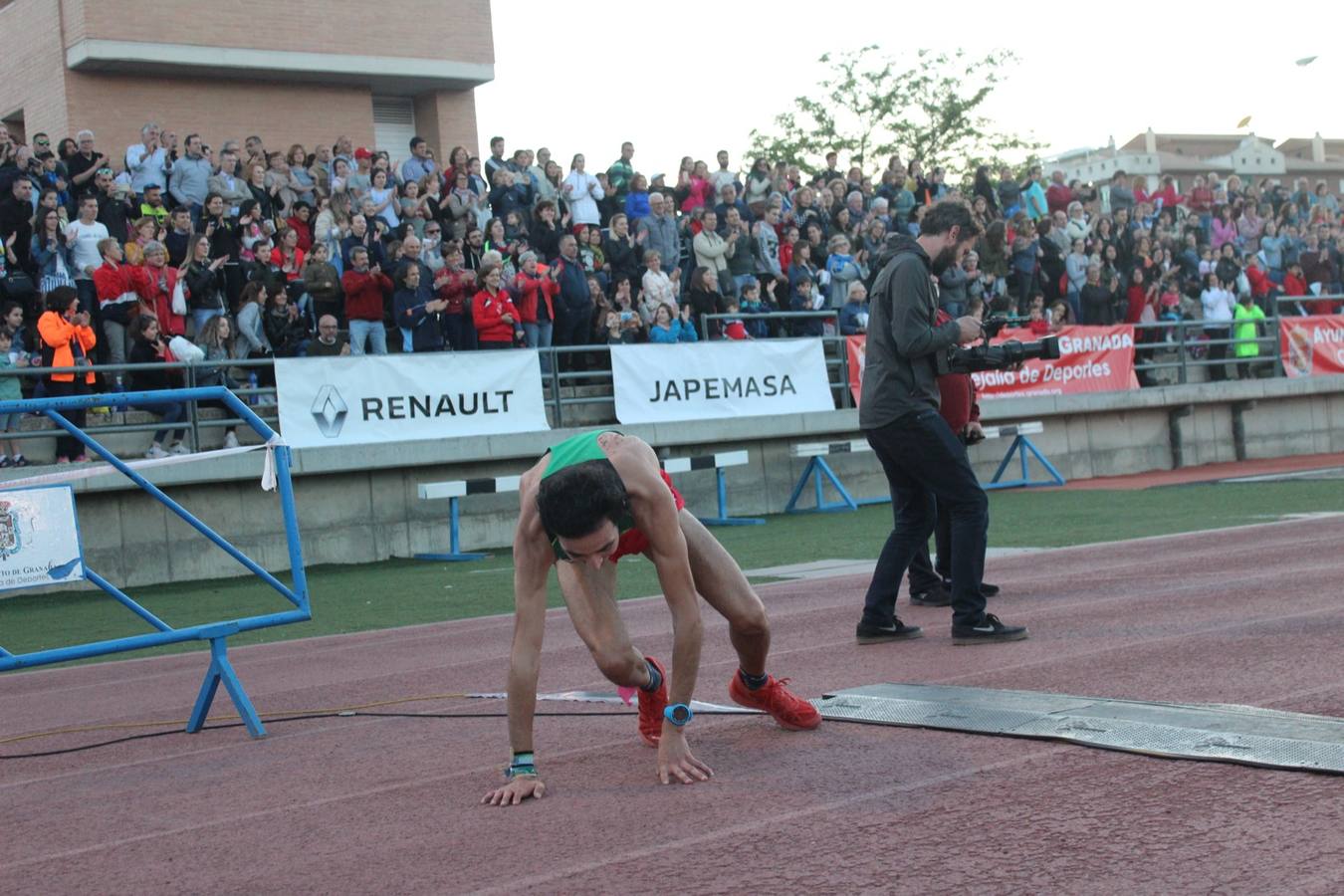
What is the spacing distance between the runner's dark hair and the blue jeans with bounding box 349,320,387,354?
46.2ft

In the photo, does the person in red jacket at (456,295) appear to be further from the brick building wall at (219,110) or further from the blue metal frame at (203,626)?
the blue metal frame at (203,626)

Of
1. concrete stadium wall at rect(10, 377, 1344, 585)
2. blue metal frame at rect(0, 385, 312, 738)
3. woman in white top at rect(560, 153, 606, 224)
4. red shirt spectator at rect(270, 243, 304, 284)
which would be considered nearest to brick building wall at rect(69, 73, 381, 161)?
woman in white top at rect(560, 153, 606, 224)

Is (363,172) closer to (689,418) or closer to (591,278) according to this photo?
(591,278)

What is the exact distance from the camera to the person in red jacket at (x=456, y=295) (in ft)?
61.9

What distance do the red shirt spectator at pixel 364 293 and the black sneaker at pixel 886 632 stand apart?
11219 mm

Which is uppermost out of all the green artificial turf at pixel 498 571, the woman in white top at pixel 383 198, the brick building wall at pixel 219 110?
the brick building wall at pixel 219 110

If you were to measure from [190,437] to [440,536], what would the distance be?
3.37 meters

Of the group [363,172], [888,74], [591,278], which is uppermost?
[888,74]

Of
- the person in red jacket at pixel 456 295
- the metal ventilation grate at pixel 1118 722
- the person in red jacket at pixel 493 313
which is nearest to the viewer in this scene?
the metal ventilation grate at pixel 1118 722

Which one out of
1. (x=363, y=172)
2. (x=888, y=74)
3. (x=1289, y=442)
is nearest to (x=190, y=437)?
(x=363, y=172)

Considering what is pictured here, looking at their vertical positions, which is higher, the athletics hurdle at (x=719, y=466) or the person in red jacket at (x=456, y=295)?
the person in red jacket at (x=456, y=295)

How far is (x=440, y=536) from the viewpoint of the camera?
19000 mm

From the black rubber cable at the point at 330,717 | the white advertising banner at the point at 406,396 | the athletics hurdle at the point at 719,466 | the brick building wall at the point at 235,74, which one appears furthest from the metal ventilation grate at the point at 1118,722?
the brick building wall at the point at 235,74

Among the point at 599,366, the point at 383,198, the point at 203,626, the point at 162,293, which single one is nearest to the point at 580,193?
the point at 599,366
